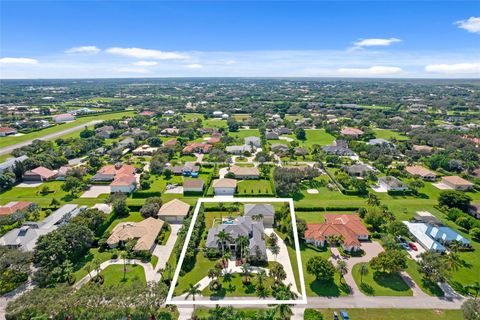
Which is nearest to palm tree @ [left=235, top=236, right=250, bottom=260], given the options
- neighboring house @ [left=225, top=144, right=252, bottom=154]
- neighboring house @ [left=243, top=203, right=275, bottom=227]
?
neighboring house @ [left=243, top=203, right=275, bottom=227]

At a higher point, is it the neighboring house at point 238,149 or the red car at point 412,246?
the neighboring house at point 238,149

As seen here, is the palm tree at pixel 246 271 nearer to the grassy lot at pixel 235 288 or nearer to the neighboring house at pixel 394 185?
the grassy lot at pixel 235 288

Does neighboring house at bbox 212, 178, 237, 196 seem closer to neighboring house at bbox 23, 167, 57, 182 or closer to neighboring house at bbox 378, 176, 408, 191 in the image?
neighboring house at bbox 378, 176, 408, 191

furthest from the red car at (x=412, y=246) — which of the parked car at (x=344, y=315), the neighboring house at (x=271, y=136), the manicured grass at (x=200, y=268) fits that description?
the neighboring house at (x=271, y=136)

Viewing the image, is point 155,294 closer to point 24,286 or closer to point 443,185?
point 24,286

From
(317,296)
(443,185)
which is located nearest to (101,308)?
(317,296)
